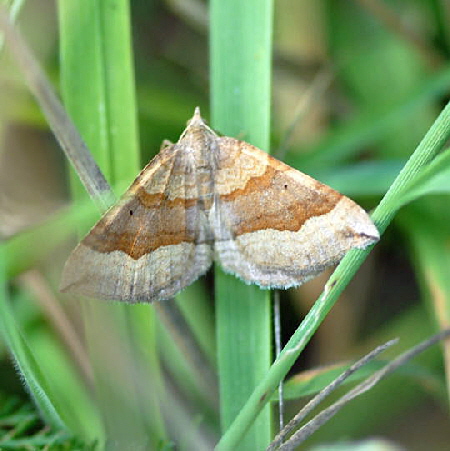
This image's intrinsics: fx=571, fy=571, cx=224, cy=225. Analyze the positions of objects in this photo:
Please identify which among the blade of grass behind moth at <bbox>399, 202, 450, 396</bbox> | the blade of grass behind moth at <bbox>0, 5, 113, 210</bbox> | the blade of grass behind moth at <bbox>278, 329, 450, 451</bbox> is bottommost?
the blade of grass behind moth at <bbox>278, 329, 450, 451</bbox>

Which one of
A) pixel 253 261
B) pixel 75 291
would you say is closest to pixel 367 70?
pixel 253 261

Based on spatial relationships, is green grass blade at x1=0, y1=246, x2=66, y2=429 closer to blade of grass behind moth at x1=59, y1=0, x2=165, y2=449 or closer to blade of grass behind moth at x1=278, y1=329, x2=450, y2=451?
blade of grass behind moth at x1=59, y1=0, x2=165, y2=449

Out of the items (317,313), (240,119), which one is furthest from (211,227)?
(317,313)

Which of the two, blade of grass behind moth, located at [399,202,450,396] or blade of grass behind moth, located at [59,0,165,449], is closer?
blade of grass behind moth, located at [59,0,165,449]

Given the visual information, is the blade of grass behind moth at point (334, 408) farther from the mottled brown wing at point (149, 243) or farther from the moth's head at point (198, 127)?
the moth's head at point (198, 127)

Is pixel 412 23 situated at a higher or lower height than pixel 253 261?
higher

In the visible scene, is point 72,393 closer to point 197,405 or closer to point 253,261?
point 197,405

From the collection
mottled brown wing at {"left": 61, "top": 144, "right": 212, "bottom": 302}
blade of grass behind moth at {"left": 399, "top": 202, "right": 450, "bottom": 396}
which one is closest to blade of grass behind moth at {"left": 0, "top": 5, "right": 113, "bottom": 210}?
mottled brown wing at {"left": 61, "top": 144, "right": 212, "bottom": 302}
